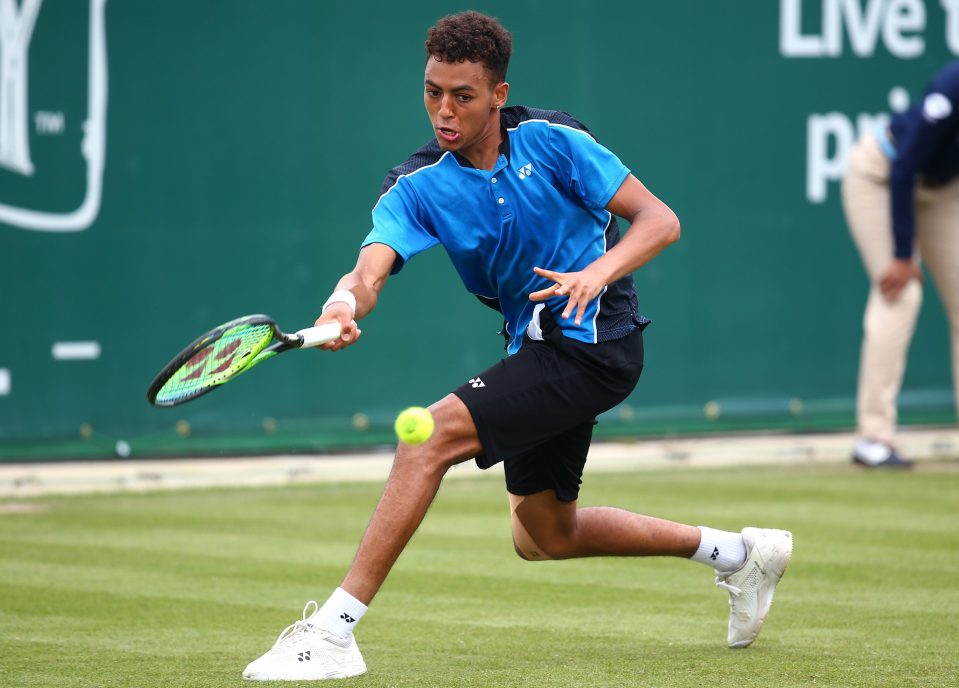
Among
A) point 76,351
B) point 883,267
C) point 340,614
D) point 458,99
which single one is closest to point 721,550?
point 340,614

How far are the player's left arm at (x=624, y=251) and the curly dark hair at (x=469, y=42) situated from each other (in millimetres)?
526

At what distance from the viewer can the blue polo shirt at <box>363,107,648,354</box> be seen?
495 cm

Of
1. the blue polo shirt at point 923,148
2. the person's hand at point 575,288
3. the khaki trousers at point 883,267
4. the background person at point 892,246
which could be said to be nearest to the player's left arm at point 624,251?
the person's hand at point 575,288

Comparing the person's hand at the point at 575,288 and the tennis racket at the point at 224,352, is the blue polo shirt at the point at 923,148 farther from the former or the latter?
the tennis racket at the point at 224,352

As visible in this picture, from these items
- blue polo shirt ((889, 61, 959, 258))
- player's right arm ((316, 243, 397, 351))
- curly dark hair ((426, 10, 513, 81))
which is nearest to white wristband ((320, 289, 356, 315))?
player's right arm ((316, 243, 397, 351))

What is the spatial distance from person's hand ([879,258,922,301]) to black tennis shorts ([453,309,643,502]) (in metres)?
5.05

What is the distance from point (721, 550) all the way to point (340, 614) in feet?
4.54

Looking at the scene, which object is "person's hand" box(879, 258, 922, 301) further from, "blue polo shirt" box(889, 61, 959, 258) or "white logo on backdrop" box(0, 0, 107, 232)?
Answer: "white logo on backdrop" box(0, 0, 107, 232)

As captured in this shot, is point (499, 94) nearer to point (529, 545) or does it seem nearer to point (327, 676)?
point (529, 545)

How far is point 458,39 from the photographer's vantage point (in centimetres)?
489

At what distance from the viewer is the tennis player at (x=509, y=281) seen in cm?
464

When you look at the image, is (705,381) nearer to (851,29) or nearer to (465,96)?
(851,29)

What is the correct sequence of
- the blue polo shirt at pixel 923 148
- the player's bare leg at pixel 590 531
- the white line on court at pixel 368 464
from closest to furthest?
the player's bare leg at pixel 590 531, the blue polo shirt at pixel 923 148, the white line on court at pixel 368 464

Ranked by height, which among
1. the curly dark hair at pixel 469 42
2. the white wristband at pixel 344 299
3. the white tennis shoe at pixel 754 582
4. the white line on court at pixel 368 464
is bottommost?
the white line on court at pixel 368 464
